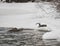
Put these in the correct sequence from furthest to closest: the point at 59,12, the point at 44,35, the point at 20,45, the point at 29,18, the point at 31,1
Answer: the point at 31,1 → the point at 59,12 → the point at 29,18 → the point at 44,35 → the point at 20,45

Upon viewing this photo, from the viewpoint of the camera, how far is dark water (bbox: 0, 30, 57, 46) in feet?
15.6

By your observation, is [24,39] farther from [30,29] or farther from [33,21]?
[33,21]

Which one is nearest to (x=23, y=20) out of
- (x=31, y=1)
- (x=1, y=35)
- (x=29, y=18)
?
(x=29, y=18)

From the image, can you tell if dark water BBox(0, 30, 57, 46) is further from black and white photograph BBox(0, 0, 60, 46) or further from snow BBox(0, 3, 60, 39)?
snow BBox(0, 3, 60, 39)

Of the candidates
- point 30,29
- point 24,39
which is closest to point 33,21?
point 30,29

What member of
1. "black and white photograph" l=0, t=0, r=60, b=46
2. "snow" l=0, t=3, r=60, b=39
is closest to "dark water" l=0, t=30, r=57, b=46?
"black and white photograph" l=0, t=0, r=60, b=46

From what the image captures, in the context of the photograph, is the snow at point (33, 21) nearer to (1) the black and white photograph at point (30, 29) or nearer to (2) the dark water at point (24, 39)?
(1) the black and white photograph at point (30, 29)

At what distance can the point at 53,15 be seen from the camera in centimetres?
758

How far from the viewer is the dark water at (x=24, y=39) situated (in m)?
4.75

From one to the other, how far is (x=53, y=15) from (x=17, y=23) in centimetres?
195

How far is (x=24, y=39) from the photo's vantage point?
512 centimetres

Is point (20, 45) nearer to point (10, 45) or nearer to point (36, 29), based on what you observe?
point (10, 45)

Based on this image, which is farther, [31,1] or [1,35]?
[31,1]

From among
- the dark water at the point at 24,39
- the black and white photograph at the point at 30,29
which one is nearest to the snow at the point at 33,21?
the black and white photograph at the point at 30,29
